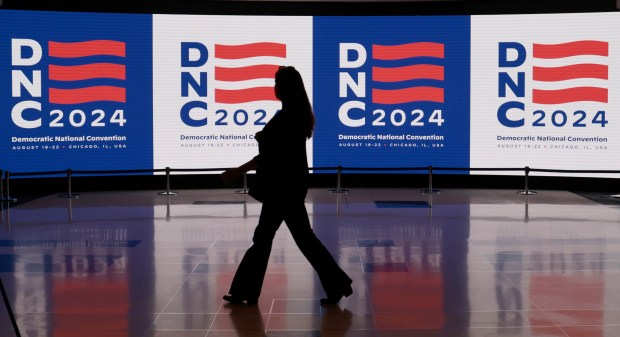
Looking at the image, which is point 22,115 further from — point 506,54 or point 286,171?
point 286,171

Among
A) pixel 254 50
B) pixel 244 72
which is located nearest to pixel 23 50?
pixel 244 72

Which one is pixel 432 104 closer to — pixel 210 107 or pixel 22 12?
pixel 210 107

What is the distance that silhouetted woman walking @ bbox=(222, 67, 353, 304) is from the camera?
20.0ft

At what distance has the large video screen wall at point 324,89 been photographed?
15.0 m

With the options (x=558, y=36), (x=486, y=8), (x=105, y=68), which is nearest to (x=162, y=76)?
(x=105, y=68)

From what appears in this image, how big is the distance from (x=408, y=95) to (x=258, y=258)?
1002cm

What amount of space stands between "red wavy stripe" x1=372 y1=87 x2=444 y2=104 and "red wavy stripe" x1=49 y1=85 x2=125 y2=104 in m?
4.54

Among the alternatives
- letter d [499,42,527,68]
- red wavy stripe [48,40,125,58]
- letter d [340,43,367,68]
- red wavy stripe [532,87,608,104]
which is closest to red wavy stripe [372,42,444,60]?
letter d [340,43,367,68]

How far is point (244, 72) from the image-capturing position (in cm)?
1573

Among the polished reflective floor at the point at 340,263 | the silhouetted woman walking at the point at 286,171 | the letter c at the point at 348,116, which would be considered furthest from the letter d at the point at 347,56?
the silhouetted woman walking at the point at 286,171

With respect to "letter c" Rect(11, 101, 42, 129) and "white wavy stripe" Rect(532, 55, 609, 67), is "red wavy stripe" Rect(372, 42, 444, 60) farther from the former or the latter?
"letter c" Rect(11, 101, 42, 129)

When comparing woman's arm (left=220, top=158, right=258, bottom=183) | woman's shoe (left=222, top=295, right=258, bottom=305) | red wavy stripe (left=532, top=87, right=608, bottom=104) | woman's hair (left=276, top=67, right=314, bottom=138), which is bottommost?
woman's shoe (left=222, top=295, right=258, bottom=305)

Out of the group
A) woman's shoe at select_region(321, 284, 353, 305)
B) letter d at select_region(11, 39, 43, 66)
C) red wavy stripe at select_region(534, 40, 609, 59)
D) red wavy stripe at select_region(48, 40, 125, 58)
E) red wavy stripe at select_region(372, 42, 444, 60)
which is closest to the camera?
woman's shoe at select_region(321, 284, 353, 305)

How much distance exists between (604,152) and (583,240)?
6.10 meters
